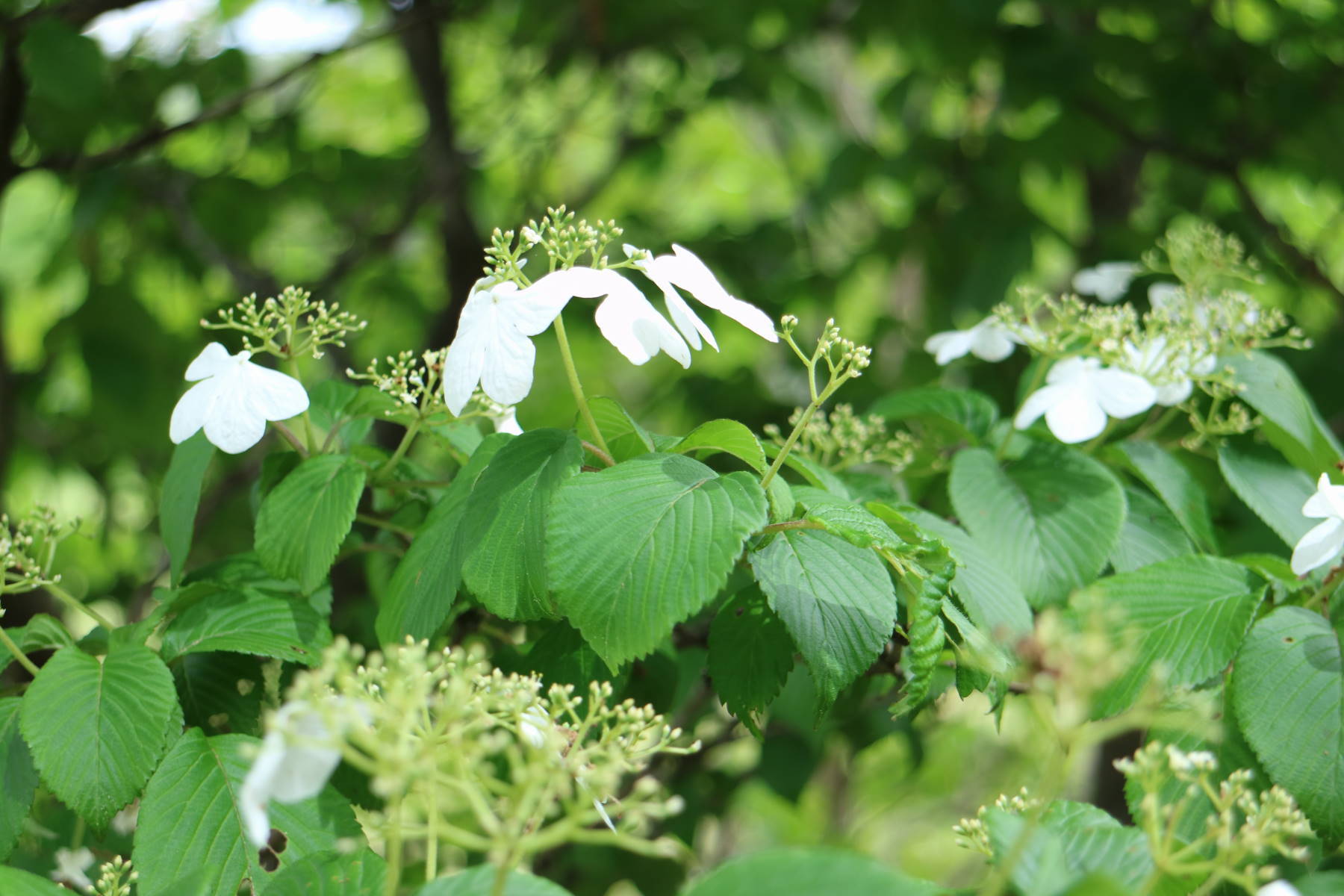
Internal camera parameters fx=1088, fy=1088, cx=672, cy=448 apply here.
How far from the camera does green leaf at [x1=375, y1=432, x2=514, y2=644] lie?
0.86m

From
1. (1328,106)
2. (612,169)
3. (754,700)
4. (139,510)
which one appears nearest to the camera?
(754,700)

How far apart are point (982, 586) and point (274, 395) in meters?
0.64

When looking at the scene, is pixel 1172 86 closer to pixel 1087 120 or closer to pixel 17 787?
pixel 1087 120

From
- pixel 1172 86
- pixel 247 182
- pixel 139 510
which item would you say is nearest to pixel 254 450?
pixel 247 182

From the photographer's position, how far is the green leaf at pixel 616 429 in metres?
0.94

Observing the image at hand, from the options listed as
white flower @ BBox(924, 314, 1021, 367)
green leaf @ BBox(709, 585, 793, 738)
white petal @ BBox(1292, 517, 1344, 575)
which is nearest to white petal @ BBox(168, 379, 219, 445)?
green leaf @ BBox(709, 585, 793, 738)

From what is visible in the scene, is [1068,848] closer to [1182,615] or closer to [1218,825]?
[1218,825]

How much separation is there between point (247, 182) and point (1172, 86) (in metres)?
2.09

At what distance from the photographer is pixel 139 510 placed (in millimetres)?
3477

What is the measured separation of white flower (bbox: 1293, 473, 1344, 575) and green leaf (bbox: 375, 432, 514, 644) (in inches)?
26.7

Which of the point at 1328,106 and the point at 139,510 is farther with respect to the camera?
the point at 139,510

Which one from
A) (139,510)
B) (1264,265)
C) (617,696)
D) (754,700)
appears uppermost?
(754,700)

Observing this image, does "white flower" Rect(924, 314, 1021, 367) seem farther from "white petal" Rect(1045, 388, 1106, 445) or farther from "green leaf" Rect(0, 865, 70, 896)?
"green leaf" Rect(0, 865, 70, 896)

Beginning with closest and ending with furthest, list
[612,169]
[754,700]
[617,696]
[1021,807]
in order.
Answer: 1. [1021,807]
2. [754,700]
3. [617,696]
4. [612,169]
